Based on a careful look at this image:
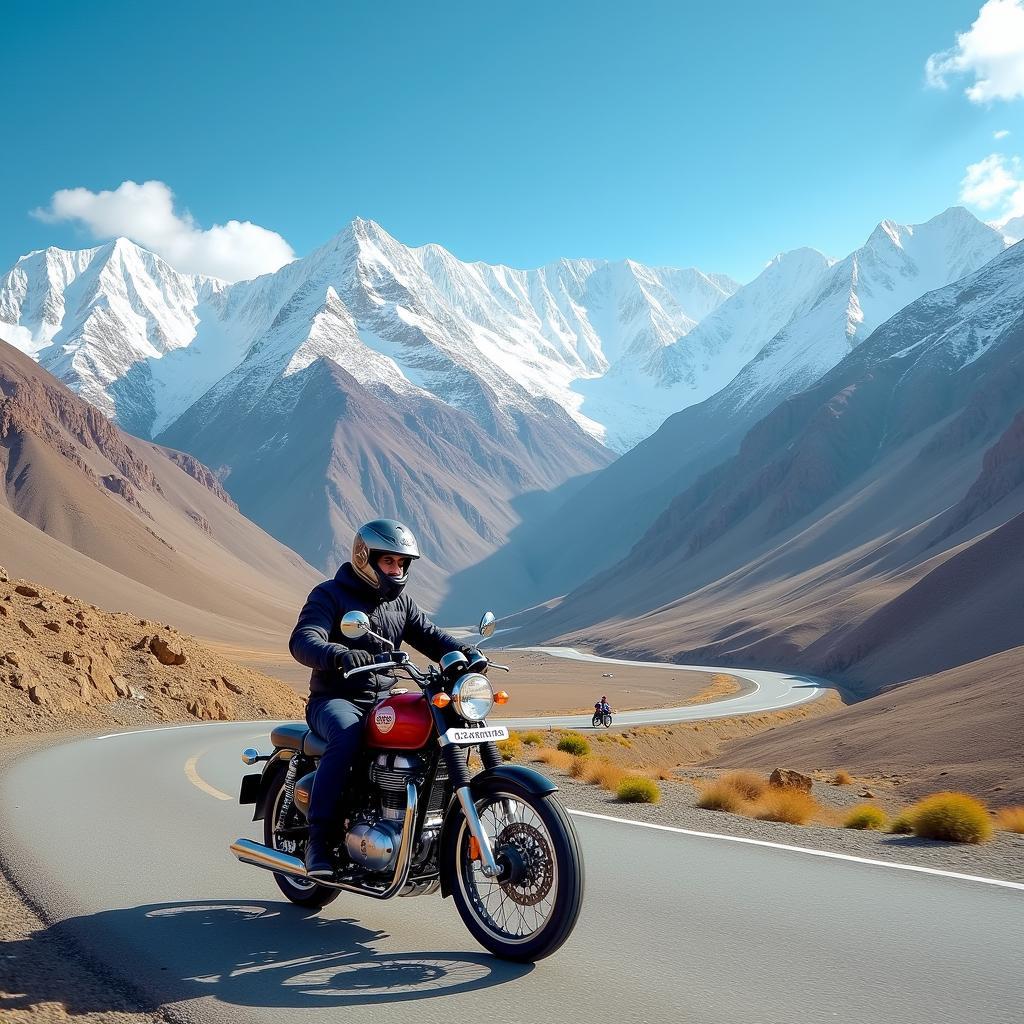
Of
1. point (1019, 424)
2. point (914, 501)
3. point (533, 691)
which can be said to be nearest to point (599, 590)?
point (914, 501)

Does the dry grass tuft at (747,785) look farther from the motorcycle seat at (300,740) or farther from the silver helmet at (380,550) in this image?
the silver helmet at (380,550)

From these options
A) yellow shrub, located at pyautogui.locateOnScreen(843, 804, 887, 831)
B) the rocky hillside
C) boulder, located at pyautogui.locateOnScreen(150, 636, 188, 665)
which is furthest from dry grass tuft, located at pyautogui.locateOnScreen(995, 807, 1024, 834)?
boulder, located at pyautogui.locateOnScreen(150, 636, 188, 665)

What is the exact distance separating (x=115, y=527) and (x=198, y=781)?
111 meters

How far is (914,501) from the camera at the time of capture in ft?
422

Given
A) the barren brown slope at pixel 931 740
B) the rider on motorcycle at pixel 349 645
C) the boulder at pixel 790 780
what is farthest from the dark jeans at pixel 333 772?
the barren brown slope at pixel 931 740

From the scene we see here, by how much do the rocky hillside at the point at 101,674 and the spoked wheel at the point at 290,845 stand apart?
642 inches

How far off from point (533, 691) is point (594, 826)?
70.6m

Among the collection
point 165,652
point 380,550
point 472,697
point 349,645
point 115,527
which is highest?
point 115,527

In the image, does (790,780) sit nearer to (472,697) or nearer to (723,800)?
(723,800)

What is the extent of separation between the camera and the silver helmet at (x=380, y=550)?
20.5 ft

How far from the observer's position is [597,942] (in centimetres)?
571

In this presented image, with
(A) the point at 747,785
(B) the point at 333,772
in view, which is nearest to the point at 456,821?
(B) the point at 333,772

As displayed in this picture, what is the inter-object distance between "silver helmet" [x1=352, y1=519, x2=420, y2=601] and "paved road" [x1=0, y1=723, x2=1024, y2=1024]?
210cm

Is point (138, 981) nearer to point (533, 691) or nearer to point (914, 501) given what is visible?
point (533, 691)
